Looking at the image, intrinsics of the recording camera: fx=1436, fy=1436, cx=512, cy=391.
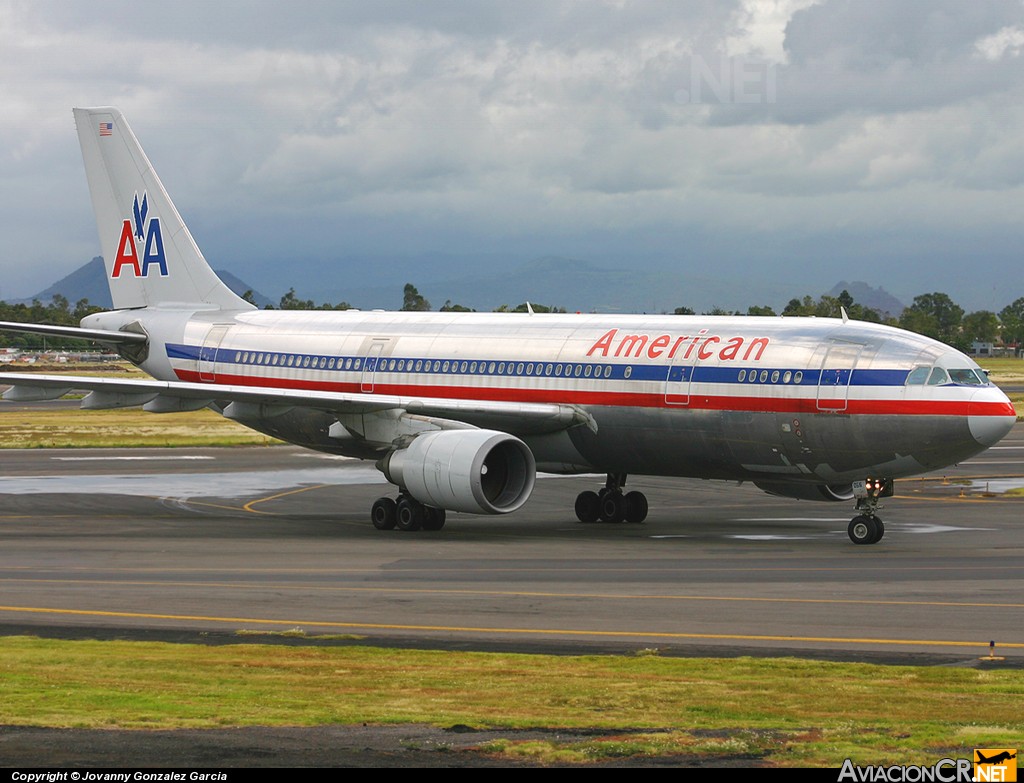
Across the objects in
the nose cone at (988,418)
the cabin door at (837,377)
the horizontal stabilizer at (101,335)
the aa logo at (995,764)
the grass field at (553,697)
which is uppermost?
the horizontal stabilizer at (101,335)

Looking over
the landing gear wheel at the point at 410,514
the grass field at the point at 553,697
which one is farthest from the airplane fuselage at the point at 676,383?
the grass field at the point at 553,697

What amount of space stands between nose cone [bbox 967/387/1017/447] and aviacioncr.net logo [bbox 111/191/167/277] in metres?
24.9

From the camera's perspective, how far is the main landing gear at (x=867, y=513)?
30.3 m

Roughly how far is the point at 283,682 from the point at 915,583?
12510mm

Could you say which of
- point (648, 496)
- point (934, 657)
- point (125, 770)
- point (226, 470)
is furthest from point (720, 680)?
point (226, 470)

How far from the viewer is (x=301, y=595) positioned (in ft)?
76.9

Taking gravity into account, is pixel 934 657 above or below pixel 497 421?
below

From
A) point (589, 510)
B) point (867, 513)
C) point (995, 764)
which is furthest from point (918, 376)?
point (995, 764)

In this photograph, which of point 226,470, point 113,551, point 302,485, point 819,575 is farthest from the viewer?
point 226,470

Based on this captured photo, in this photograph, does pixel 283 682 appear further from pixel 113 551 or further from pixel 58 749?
pixel 113 551

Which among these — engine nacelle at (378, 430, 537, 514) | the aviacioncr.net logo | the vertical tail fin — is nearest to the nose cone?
engine nacelle at (378, 430, 537, 514)

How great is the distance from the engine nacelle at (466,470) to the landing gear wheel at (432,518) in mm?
1092

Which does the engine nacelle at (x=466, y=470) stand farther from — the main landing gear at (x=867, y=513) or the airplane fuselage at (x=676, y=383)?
the main landing gear at (x=867, y=513)

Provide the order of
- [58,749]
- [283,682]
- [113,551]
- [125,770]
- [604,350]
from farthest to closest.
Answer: [604,350] < [113,551] < [283,682] < [58,749] < [125,770]
